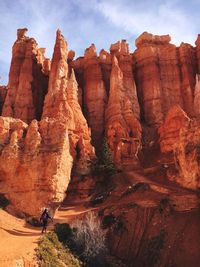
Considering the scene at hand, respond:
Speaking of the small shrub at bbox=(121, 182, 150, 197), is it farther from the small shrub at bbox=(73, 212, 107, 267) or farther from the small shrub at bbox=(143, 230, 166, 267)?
the small shrub at bbox=(73, 212, 107, 267)

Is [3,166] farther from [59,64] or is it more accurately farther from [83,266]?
[59,64]

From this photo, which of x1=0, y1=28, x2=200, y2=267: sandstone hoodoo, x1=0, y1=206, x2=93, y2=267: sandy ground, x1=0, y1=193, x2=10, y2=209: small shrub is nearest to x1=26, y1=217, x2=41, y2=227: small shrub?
x1=0, y1=206, x2=93, y2=267: sandy ground

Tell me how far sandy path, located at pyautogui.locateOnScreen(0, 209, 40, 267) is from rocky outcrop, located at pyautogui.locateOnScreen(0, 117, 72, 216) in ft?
10.9

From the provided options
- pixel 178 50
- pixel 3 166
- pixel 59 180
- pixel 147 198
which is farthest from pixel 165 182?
pixel 178 50

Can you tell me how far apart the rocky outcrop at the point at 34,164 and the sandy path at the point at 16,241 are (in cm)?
333

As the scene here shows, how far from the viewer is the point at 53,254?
22.0 meters

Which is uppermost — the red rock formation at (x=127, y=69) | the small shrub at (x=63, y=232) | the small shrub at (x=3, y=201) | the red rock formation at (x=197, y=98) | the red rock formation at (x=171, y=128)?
the red rock formation at (x=127, y=69)

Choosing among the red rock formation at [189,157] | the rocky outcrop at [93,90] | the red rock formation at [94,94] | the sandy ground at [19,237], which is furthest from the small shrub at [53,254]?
the red rock formation at [94,94]

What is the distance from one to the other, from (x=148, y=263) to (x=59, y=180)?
44.6ft

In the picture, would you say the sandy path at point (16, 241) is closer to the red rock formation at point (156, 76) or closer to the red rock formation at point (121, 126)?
the red rock formation at point (121, 126)

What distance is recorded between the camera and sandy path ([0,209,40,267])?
19.5m

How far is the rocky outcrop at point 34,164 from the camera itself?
33.1 meters

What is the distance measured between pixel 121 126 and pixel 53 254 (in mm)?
27560

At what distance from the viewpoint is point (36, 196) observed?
33.1m
